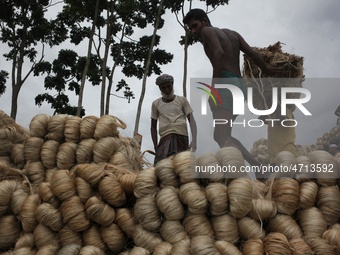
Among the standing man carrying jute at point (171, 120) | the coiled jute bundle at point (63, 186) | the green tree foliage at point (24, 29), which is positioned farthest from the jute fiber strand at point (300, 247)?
the green tree foliage at point (24, 29)

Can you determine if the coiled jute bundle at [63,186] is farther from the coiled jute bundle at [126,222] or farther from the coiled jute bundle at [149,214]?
the coiled jute bundle at [149,214]

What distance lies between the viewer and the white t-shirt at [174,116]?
483cm

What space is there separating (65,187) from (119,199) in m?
0.32

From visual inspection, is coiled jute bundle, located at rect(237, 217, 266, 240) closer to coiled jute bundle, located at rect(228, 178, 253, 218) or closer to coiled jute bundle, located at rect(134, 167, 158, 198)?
coiled jute bundle, located at rect(228, 178, 253, 218)

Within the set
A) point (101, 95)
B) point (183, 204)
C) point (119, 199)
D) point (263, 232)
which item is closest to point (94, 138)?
point (119, 199)

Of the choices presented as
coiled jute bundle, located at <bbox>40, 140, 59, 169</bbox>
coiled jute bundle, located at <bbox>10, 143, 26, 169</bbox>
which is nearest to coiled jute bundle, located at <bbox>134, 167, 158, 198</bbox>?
coiled jute bundle, located at <bbox>40, 140, 59, 169</bbox>

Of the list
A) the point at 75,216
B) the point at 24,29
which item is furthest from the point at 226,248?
the point at 24,29

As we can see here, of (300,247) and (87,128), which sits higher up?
(87,128)

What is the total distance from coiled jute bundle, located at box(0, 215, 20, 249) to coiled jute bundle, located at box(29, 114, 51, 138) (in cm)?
82

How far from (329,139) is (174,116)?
289 cm

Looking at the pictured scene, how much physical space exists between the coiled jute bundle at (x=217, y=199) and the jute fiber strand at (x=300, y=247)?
14.4 inches

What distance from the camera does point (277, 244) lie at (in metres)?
2.18

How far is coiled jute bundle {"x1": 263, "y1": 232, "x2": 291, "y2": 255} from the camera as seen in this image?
7.06 ft

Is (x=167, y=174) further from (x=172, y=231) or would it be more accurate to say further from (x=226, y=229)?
(x=226, y=229)
